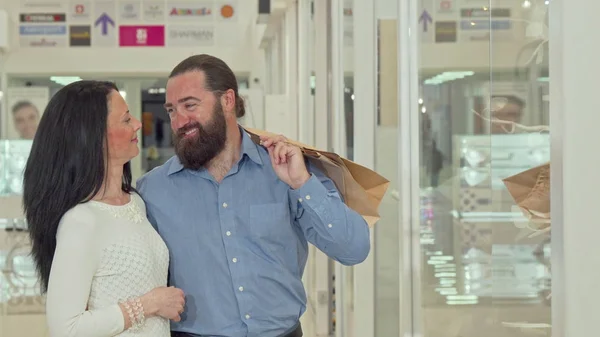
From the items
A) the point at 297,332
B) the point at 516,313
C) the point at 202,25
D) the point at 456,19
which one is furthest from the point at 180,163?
the point at 202,25

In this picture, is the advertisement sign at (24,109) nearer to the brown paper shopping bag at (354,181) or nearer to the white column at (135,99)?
the white column at (135,99)

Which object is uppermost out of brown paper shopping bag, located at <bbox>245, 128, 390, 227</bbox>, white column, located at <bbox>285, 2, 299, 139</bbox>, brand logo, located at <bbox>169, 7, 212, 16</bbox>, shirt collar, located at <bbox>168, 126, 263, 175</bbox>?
brand logo, located at <bbox>169, 7, 212, 16</bbox>

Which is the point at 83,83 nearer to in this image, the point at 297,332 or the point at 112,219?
the point at 112,219

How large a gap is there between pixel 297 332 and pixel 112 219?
710mm

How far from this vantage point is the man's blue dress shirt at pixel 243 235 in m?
2.61

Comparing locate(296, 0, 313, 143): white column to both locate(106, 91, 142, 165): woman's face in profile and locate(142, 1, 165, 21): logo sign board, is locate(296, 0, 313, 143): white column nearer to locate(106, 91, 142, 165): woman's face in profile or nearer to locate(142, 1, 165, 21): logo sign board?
locate(142, 1, 165, 21): logo sign board

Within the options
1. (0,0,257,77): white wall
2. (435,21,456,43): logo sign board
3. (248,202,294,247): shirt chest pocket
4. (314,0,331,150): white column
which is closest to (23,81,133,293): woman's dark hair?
(248,202,294,247): shirt chest pocket

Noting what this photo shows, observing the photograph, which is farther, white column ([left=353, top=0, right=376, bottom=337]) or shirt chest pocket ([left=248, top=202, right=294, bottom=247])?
white column ([left=353, top=0, right=376, bottom=337])

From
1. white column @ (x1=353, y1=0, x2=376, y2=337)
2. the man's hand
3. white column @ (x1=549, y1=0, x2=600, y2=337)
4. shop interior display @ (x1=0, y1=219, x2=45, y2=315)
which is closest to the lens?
white column @ (x1=549, y1=0, x2=600, y2=337)

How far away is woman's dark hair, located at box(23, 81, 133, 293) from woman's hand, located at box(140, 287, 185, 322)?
282 mm

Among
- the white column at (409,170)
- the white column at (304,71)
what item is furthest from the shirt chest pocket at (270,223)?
the white column at (304,71)

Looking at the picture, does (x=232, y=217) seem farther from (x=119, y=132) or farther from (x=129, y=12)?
(x=129, y=12)

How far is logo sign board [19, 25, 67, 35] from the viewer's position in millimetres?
11445

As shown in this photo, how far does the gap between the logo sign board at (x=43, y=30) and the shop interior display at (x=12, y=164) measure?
268cm
